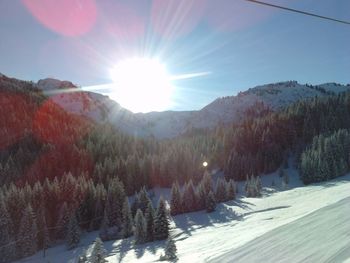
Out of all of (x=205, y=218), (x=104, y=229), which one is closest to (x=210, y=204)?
(x=205, y=218)

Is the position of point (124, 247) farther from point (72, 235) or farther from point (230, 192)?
point (230, 192)

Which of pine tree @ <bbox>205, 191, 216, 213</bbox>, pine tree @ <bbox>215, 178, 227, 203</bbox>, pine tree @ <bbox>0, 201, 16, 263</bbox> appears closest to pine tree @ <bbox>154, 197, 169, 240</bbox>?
pine tree @ <bbox>205, 191, 216, 213</bbox>

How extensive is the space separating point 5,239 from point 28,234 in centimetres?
383

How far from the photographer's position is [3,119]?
168 meters

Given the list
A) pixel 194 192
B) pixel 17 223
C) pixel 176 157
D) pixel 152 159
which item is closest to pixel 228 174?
pixel 176 157

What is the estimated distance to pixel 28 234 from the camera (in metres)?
62.2

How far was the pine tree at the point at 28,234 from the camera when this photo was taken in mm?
60812

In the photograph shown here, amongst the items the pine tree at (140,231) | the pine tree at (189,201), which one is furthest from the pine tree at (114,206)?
the pine tree at (140,231)

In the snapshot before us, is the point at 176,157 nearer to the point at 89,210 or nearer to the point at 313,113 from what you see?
the point at 89,210

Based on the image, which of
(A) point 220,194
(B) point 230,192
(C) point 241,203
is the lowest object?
(C) point 241,203

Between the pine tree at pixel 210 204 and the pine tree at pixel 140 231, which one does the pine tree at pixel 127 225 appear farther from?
the pine tree at pixel 210 204

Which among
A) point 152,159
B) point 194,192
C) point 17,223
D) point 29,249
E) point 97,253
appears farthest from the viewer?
point 152,159

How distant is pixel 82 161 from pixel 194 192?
4820 cm

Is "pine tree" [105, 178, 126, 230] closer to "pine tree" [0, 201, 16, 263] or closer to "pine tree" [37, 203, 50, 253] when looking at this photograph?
"pine tree" [37, 203, 50, 253]
